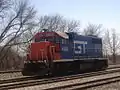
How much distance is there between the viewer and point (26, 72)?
17.9 m

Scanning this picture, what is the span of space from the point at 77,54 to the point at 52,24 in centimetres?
3641

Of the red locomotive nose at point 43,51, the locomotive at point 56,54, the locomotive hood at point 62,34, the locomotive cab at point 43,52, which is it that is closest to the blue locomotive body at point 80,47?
the locomotive at point 56,54

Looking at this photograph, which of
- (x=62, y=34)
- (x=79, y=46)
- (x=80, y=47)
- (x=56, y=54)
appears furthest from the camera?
(x=80, y=47)

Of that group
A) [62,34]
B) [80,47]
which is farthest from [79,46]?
[62,34]

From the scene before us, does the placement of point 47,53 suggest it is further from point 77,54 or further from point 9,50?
point 9,50

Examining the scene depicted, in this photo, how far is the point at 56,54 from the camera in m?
18.2

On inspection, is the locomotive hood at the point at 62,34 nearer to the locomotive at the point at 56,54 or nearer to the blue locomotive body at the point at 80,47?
the locomotive at the point at 56,54

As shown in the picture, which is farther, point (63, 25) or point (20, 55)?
point (63, 25)

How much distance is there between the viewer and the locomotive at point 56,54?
17.7 m

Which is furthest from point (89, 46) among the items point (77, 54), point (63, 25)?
point (63, 25)

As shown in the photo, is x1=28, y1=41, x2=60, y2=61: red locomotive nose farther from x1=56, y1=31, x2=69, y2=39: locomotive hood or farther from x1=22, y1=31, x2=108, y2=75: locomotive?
x1=56, y1=31, x2=69, y2=39: locomotive hood

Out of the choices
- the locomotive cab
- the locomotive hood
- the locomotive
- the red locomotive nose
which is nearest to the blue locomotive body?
the locomotive

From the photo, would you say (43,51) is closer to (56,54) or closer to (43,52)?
(43,52)

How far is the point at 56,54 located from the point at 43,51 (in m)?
0.93
